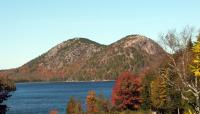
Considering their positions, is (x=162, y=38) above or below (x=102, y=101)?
above

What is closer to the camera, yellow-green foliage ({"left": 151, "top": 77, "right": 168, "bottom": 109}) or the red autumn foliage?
yellow-green foliage ({"left": 151, "top": 77, "right": 168, "bottom": 109})

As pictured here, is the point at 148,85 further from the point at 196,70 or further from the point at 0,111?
the point at 196,70

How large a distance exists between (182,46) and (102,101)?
6445cm

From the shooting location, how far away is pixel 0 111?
34.6m

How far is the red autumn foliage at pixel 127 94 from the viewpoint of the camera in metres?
94.8

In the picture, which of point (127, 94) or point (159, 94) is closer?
point (159, 94)

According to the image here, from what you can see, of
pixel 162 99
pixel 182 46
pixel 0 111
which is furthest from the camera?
pixel 162 99

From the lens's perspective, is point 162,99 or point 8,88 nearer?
point 8,88

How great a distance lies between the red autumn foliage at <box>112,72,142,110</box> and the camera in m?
94.8

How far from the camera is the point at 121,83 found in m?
96.5

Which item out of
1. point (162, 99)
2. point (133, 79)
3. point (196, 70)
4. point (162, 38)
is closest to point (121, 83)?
point (133, 79)

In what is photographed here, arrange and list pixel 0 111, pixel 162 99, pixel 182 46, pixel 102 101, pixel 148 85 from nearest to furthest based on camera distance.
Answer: pixel 0 111
pixel 182 46
pixel 162 99
pixel 148 85
pixel 102 101

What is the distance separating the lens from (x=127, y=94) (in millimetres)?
95562

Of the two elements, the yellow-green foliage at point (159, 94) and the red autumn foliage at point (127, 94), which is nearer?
the yellow-green foliage at point (159, 94)
